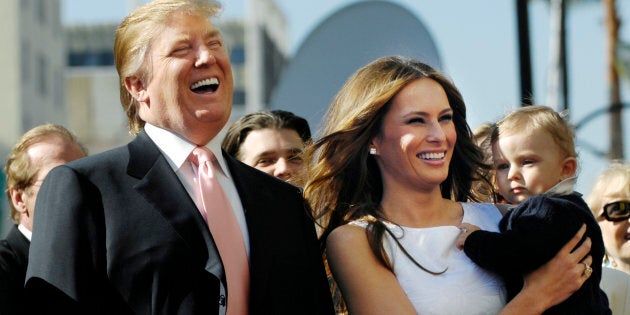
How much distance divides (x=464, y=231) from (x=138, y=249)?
1143 mm

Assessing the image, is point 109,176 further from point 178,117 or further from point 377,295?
point 377,295

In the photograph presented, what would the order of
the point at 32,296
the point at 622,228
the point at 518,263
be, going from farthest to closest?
the point at 622,228 → the point at 518,263 → the point at 32,296

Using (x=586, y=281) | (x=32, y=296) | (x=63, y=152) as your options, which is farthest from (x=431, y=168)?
(x=63, y=152)

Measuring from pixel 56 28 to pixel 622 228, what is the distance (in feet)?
160

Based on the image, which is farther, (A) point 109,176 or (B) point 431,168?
(B) point 431,168

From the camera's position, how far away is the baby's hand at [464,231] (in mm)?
4293

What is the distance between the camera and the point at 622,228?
229 inches

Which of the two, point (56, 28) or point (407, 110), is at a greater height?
point (407, 110)

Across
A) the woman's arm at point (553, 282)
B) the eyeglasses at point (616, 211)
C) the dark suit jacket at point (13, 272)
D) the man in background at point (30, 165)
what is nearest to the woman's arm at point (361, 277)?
the woman's arm at point (553, 282)

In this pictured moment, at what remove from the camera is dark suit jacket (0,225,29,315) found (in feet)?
13.2

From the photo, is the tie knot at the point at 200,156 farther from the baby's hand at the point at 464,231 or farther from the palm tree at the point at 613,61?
the palm tree at the point at 613,61

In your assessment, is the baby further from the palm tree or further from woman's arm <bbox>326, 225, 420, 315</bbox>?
the palm tree

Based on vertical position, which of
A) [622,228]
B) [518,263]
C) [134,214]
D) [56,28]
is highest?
[134,214]

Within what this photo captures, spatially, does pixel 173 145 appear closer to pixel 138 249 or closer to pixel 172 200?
pixel 172 200
